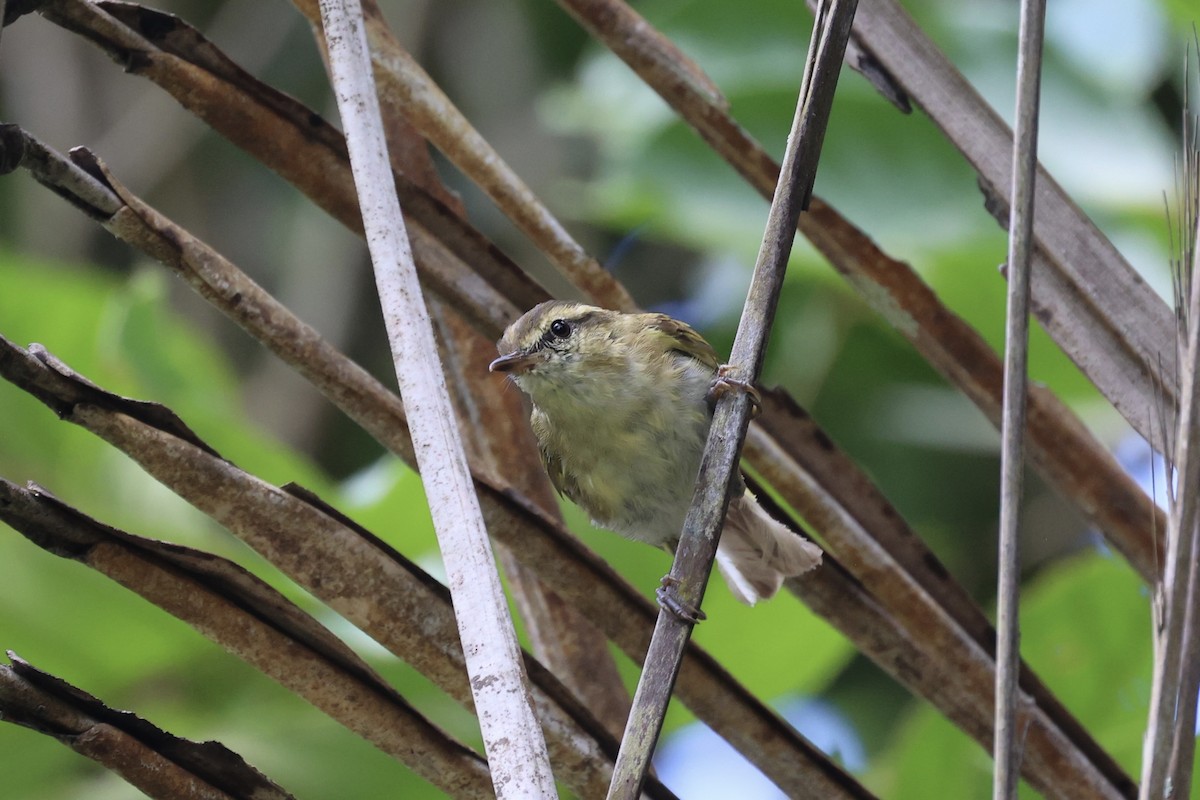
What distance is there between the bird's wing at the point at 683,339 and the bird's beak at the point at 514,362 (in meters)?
0.25

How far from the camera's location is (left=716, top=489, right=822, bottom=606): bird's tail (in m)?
2.22

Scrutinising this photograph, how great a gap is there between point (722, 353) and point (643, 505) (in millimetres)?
1829

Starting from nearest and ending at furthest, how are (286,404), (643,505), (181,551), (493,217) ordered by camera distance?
(181,551), (643,505), (286,404), (493,217)

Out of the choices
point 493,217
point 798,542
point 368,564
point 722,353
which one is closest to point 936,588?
point 798,542

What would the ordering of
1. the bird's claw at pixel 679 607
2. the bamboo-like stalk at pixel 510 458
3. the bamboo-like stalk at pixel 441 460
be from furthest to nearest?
the bamboo-like stalk at pixel 510 458 → the bird's claw at pixel 679 607 → the bamboo-like stalk at pixel 441 460

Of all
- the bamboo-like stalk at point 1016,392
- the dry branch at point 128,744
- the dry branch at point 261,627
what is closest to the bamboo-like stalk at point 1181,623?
the bamboo-like stalk at point 1016,392

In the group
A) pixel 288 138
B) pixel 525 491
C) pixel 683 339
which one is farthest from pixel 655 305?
pixel 288 138

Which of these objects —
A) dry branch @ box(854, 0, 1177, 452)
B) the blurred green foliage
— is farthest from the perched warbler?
dry branch @ box(854, 0, 1177, 452)

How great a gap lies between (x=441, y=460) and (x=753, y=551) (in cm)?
143

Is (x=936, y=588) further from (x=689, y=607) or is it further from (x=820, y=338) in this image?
(x=820, y=338)

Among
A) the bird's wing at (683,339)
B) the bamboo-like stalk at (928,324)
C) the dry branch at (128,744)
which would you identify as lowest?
the dry branch at (128,744)

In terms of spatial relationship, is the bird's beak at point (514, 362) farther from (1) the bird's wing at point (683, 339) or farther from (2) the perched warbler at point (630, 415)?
(1) the bird's wing at point (683, 339)

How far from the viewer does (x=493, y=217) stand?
5660 mm

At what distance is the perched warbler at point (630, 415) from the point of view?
7.92 feet
